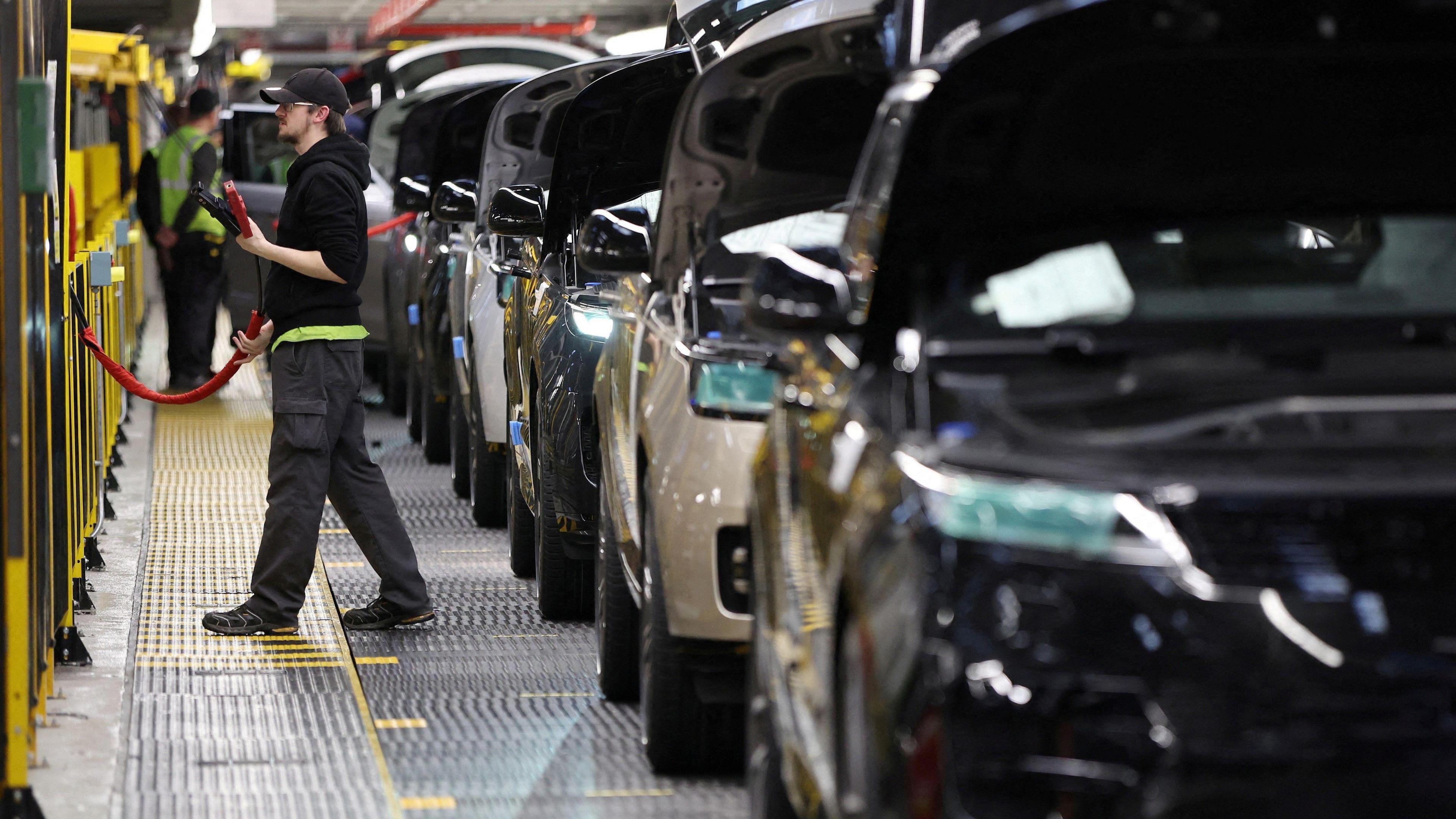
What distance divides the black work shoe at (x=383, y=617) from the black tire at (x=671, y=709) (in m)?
2.10

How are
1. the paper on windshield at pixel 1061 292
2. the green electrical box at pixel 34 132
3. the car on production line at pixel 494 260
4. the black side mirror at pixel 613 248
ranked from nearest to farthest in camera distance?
the paper on windshield at pixel 1061 292 → the green electrical box at pixel 34 132 → the black side mirror at pixel 613 248 → the car on production line at pixel 494 260

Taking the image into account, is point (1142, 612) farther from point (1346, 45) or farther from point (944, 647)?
point (1346, 45)

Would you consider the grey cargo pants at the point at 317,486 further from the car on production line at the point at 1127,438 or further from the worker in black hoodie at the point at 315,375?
the car on production line at the point at 1127,438

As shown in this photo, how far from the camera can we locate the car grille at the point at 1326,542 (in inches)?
110

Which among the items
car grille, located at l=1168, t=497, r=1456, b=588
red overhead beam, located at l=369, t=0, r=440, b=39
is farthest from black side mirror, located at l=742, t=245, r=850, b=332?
red overhead beam, located at l=369, t=0, r=440, b=39

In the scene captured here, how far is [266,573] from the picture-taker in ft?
24.6

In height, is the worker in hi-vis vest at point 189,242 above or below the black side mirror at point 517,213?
below

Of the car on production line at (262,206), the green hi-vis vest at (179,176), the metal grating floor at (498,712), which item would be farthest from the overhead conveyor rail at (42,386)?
the green hi-vis vest at (179,176)

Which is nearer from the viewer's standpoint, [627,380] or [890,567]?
[890,567]

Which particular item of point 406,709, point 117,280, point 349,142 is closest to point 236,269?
point 117,280

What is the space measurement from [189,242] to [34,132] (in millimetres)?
10407

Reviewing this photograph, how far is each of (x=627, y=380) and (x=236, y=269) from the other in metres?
10.5

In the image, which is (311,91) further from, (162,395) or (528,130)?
(528,130)

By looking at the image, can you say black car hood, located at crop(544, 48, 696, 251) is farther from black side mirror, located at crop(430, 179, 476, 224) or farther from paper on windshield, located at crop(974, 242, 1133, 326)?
paper on windshield, located at crop(974, 242, 1133, 326)
